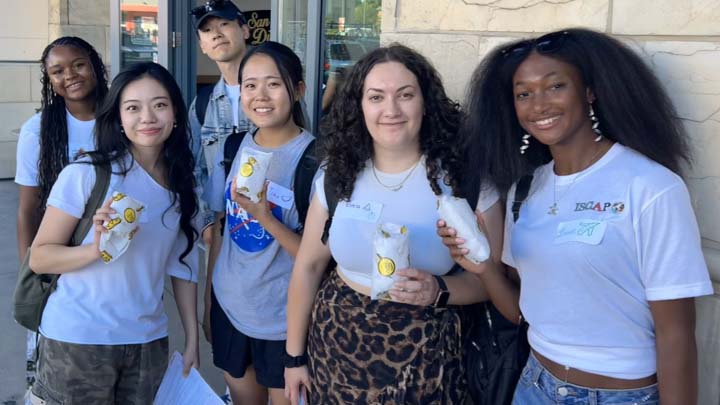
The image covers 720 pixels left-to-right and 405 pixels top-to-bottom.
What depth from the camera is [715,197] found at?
7.02 ft

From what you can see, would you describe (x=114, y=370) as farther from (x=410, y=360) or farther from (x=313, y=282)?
(x=410, y=360)

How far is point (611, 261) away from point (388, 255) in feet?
1.96

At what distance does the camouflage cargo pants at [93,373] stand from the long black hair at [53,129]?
35.3 inches

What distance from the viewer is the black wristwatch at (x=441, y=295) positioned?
2.26 m


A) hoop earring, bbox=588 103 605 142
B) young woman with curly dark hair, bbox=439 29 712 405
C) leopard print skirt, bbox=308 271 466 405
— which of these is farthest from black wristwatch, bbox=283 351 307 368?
hoop earring, bbox=588 103 605 142

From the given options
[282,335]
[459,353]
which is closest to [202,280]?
[282,335]

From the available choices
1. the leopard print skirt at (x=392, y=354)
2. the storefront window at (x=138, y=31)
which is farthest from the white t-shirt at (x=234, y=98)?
the storefront window at (x=138, y=31)

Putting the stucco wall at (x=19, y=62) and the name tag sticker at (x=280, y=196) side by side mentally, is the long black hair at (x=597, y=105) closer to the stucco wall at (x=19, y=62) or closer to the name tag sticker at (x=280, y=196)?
the name tag sticker at (x=280, y=196)

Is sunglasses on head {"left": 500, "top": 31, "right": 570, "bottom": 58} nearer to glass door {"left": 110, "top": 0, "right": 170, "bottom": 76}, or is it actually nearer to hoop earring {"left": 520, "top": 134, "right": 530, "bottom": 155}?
hoop earring {"left": 520, "top": 134, "right": 530, "bottom": 155}

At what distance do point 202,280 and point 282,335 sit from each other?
10.2 ft

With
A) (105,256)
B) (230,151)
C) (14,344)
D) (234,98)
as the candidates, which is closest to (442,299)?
(105,256)

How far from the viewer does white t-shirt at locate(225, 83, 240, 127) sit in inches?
149

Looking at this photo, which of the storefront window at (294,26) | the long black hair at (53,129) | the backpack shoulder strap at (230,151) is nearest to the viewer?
the backpack shoulder strap at (230,151)

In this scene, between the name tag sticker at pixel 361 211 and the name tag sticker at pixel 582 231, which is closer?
the name tag sticker at pixel 582 231
